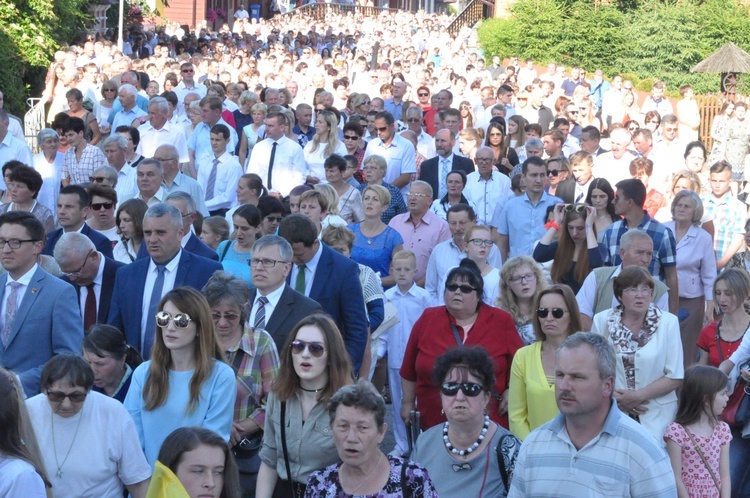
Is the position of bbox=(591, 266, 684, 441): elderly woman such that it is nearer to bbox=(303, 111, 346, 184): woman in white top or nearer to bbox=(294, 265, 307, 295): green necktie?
bbox=(294, 265, 307, 295): green necktie

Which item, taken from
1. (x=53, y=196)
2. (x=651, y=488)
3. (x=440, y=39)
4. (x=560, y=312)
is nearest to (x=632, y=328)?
(x=560, y=312)

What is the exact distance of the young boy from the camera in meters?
9.52

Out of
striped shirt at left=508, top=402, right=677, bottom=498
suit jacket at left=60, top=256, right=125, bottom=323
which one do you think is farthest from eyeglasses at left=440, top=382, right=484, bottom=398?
suit jacket at left=60, top=256, right=125, bottom=323

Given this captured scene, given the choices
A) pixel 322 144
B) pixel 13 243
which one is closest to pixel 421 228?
pixel 322 144

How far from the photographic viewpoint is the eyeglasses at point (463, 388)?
5.71 meters

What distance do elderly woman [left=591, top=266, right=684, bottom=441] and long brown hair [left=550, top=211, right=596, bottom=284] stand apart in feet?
6.24

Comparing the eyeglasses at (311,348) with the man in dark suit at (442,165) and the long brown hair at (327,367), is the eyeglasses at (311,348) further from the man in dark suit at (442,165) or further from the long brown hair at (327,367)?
the man in dark suit at (442,165)

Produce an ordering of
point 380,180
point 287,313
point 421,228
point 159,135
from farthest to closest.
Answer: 1. point 159,135
2. point 380,180
3. point 421,228
4. point 287,313

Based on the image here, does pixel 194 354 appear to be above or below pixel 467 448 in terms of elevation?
above

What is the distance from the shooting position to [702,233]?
10328mm

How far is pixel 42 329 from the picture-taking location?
6660 mm

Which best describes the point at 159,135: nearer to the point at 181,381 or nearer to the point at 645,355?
the point at 645,355

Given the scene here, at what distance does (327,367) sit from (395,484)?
1.02 metres

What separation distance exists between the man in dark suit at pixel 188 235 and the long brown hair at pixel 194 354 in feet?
7.00
